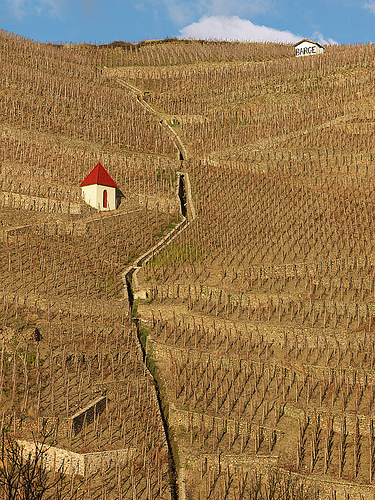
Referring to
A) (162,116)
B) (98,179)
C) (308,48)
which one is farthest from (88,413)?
(308,48)

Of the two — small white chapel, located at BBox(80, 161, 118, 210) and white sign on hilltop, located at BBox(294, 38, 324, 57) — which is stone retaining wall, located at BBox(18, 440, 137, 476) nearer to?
small white chapel, located at BBox(80, 161, 118, 210)

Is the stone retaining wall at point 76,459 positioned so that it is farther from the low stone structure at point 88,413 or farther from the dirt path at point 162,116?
the dirt path at point 162,116

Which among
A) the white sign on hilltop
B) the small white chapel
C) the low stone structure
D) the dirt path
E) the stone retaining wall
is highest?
the white sign on hilltop

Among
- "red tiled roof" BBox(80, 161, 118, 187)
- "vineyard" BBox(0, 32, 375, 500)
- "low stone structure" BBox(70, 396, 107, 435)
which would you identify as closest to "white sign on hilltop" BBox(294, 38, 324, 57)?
"vineyard" BBox(0, 32, 375, 500)

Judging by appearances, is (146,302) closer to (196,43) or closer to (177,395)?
(177,395)

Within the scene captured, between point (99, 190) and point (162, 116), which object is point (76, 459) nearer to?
point (99, 190)

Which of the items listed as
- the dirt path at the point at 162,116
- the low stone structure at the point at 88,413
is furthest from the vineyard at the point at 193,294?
the dirt path at the point at 162,116

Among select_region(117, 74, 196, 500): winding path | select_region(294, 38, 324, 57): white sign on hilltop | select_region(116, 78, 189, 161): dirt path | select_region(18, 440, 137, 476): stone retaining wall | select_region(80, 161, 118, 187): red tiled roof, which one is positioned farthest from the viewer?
select_region(294, 38, 324, 57): white sign on hilltop
